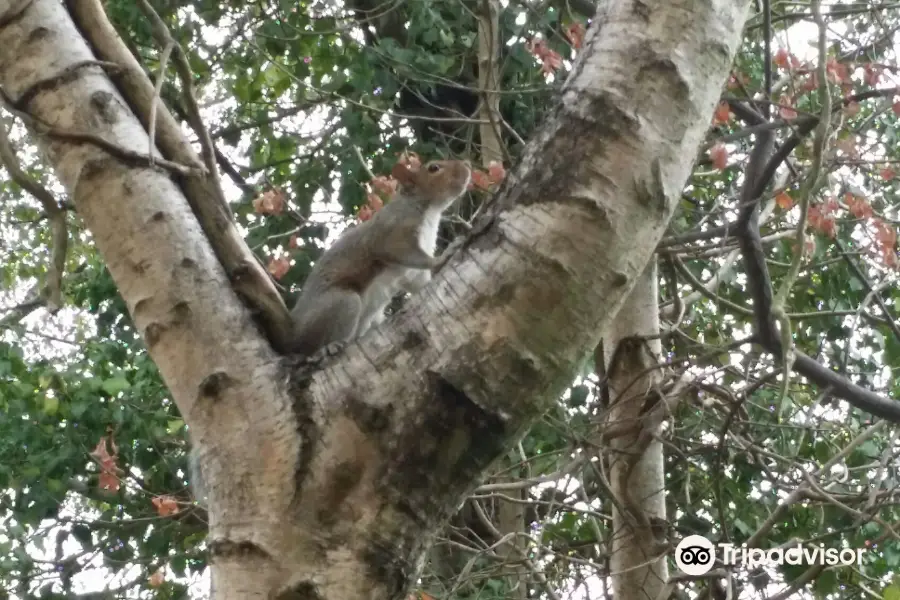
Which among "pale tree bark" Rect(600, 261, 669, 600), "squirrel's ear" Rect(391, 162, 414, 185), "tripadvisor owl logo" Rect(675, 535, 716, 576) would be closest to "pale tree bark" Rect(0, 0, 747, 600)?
"pale tree bark" Rect(600, 261, 669, 600)

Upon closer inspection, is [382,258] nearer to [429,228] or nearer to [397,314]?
[429,228]

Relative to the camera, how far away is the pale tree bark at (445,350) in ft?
3.33

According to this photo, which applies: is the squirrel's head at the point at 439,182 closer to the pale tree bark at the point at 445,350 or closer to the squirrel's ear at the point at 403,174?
the squirrel's ear at the point at 403,174

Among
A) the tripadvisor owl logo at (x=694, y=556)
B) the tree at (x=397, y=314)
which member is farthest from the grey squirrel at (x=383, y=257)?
the tree at (x=397, y=314)

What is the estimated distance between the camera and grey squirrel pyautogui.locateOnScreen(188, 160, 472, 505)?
103 inches

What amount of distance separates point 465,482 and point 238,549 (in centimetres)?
26

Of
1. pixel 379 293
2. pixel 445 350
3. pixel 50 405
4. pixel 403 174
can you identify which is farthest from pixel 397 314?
pixel 50 405

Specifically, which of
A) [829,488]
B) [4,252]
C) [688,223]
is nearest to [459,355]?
[829,488]

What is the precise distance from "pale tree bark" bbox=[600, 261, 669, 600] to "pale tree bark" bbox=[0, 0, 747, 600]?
1226 mm

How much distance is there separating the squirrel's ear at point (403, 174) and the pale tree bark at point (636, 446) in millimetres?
1006

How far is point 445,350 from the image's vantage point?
103cm

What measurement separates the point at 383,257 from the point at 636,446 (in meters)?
1.09

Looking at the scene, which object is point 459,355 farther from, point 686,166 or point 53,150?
point 53,150

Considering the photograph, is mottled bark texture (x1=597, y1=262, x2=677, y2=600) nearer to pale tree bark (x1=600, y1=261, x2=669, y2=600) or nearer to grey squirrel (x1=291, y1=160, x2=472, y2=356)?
pale tree bark (x1=600, y1=261, x2=669, y2=600)
